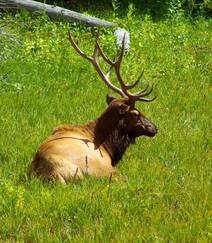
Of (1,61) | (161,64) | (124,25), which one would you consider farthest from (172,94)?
(124,25)

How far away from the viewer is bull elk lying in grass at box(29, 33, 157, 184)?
6.97 meters

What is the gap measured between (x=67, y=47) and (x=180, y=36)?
302cm

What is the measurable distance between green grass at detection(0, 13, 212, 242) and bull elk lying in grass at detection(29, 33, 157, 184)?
0.18 metres

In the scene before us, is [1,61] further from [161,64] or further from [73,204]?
[73,204]

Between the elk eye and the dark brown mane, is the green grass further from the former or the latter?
the elk eye

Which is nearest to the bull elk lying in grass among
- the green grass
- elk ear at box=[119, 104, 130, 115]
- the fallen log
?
elk ear at box=[119, 104, 130, 115]

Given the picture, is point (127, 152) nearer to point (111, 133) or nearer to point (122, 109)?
point (111, 133)

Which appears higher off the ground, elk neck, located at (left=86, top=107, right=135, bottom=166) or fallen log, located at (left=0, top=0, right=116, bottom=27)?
fallen log, located at (left=0, top=0, right=116, bottom=27)

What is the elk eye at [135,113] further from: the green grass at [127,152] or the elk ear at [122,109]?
the green grass at [127,152]

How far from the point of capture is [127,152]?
27.8ft

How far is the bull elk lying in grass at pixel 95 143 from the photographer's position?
697 centimetres

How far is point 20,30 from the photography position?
1482 cm

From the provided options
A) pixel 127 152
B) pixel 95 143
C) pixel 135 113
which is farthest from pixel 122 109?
pixel 127 152

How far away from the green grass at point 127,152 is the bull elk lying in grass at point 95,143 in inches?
6.9
